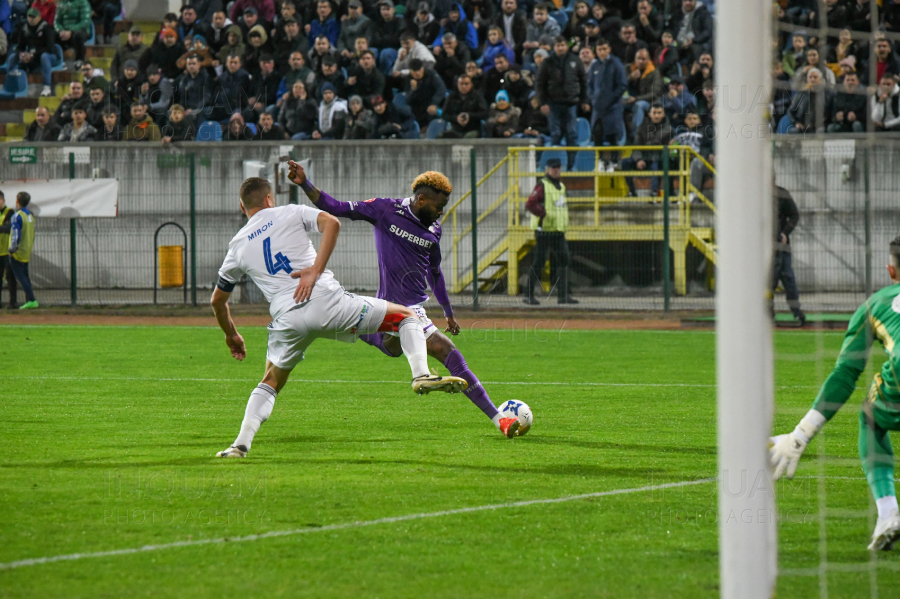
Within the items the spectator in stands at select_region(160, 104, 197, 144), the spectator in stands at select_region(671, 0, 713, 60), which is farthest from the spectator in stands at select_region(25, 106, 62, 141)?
the spectator in stands at select_region(671, 0, 713, 60)

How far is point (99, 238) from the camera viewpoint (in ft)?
69.8

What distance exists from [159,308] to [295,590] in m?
16.4

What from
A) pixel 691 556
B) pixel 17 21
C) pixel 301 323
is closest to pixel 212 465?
pixel 301 323

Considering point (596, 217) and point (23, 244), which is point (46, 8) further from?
point (596, 217)

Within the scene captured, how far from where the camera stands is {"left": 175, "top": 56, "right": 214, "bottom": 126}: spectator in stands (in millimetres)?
22219

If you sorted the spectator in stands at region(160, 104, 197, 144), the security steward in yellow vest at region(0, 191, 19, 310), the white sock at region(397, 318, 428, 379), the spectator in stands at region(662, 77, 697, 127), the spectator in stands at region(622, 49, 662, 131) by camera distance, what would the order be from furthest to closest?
the spectator in stands at region(160, 104, 197, 144) < the spectator in stands at region(622, 49, 662, 131) < the security steward in yellow vest at region(0, 191, 19, 310) < the spectator in stands at region(662, 77, 697, 127) < the white sock at region(397, 318, 428, 379)

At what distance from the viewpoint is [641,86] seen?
2080cm

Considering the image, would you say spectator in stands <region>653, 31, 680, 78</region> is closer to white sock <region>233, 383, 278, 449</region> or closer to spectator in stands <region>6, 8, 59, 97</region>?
spectator in stands <region>6, 8, 59, 97</region>

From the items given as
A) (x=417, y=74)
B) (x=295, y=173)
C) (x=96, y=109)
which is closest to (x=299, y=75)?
(x=417, y=74)

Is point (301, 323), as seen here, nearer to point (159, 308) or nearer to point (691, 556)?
point (691, 556)

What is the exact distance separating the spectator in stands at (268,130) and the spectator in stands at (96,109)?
3649 millimetres

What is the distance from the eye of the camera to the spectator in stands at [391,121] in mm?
21250

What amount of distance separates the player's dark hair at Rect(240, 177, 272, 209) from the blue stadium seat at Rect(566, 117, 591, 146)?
1445 cm

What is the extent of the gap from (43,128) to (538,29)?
1069cm
